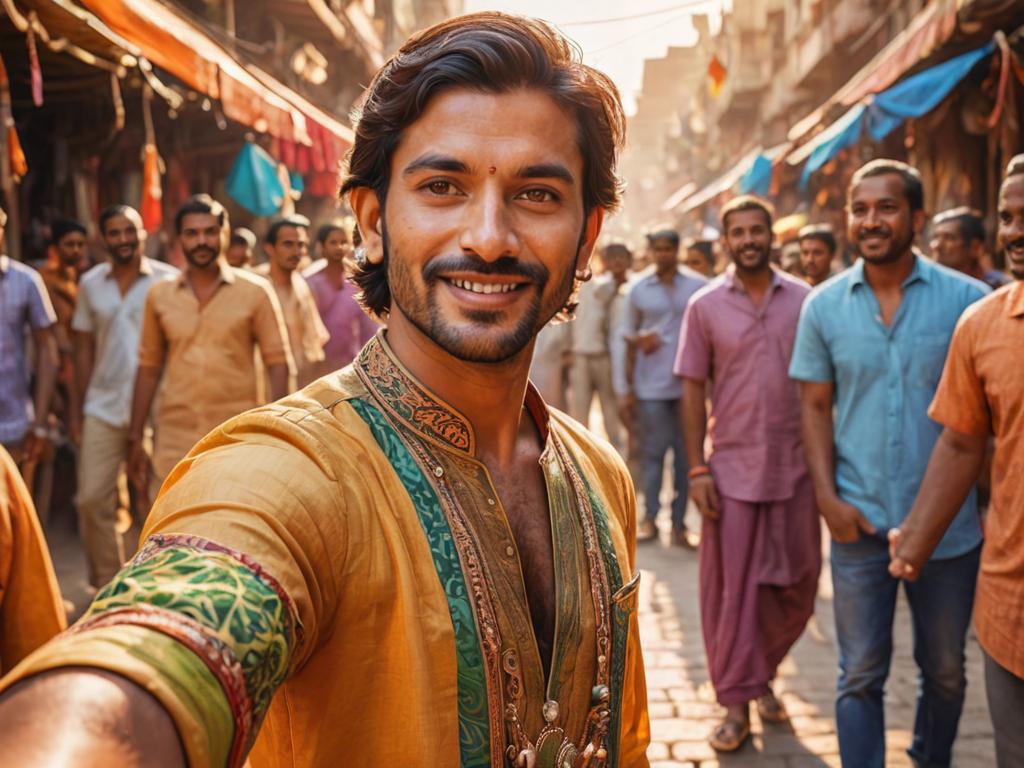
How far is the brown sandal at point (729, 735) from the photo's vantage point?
397cm

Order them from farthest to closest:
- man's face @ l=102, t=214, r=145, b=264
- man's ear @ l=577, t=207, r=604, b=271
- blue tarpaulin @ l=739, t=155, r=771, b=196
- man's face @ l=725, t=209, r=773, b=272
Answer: blue tarpaulin @ l=739, t=155, r=771, b=196 < man's face @ l=102, t=214, r=145, b=264 < man's face @ l=725, t=209, r=773, b=272 < man's ear @ l=577, t=207, r=604, b=271

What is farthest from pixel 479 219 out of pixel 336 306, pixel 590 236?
pixel 336 306

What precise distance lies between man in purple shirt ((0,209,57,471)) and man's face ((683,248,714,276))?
6635 mm

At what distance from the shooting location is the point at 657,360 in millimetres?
7961

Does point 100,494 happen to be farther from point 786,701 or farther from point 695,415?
point 786,701

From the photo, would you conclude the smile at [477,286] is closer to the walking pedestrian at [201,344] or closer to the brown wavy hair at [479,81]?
the brown wavy hair at [479,81]

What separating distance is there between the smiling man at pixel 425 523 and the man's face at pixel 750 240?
2.71 m

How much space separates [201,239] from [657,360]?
4011mm

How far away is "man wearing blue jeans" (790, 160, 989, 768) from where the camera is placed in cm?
342

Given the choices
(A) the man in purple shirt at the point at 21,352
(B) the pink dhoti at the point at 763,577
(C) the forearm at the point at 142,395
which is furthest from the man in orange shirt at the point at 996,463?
(A) the man in purple shirt at the point at 21,352

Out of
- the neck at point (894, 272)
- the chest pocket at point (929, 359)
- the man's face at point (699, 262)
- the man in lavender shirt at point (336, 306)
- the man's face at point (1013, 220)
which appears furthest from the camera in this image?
the man's face at point (699, 262)

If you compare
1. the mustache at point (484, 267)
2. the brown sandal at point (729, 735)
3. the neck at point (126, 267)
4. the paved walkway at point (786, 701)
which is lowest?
the paved walkway at point (786, 701)

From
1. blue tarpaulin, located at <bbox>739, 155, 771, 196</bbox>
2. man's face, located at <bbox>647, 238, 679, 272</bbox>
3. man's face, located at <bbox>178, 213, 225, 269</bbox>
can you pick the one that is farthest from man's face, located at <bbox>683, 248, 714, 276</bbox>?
man's face, located at <bbox>178, 213, 225, 269</bbox>

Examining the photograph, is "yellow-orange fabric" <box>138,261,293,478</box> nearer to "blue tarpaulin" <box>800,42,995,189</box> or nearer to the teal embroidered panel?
the teal embroidered panel
